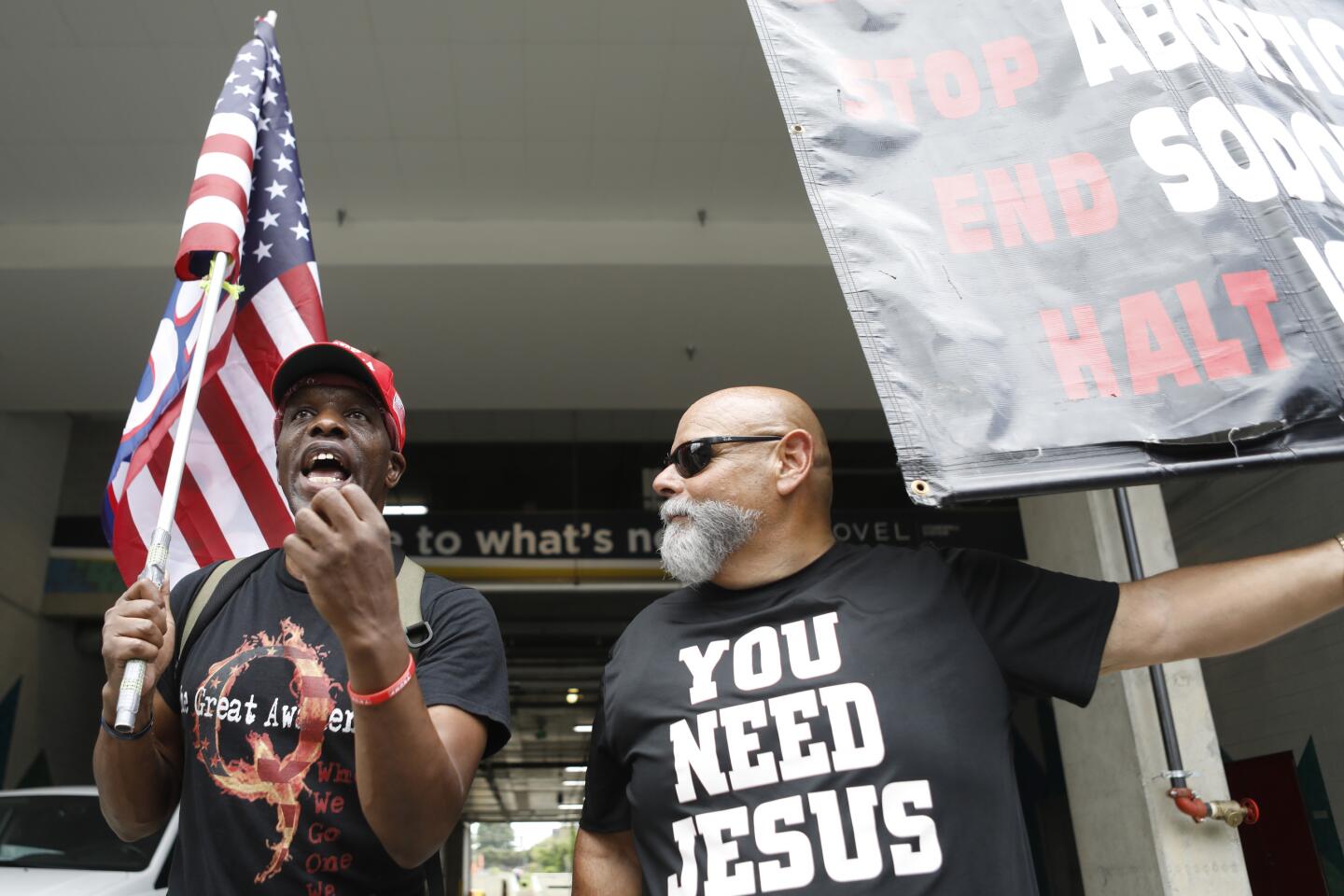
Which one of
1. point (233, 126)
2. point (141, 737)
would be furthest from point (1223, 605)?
point (233, 126)

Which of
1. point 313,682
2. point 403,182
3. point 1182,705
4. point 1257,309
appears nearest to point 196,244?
point 313,682

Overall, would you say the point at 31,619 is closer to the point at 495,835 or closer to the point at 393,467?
the point at 393,467

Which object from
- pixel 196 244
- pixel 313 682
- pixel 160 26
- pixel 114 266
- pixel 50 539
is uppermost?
pixel 160 26

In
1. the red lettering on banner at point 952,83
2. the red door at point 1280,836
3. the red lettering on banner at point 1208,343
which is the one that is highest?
the red lettering on banner at point 952,83

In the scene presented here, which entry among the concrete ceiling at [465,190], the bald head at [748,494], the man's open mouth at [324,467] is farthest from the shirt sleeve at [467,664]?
the concrete ceiling at [465,190]

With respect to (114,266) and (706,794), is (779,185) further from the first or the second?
(706,794)

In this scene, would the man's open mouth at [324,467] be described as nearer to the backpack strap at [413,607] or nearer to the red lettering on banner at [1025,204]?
the backpack strap at [413,607]

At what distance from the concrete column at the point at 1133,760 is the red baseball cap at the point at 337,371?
439 centimetres

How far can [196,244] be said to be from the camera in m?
2.21

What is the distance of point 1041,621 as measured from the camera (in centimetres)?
159

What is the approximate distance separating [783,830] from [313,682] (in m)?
0.76

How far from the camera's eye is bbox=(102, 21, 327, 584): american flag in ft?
7.55

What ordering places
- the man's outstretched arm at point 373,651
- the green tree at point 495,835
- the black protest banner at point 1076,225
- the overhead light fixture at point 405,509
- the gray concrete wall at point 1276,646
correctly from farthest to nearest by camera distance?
the green tree at point 495,835 → the overhead light fixture at point 405,509 → the gray concrete wall at point 1276,646 → the black protest banner at point 1076,225 → the man's outstretched arm at point 373,651

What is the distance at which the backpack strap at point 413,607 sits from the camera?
5.14ft
